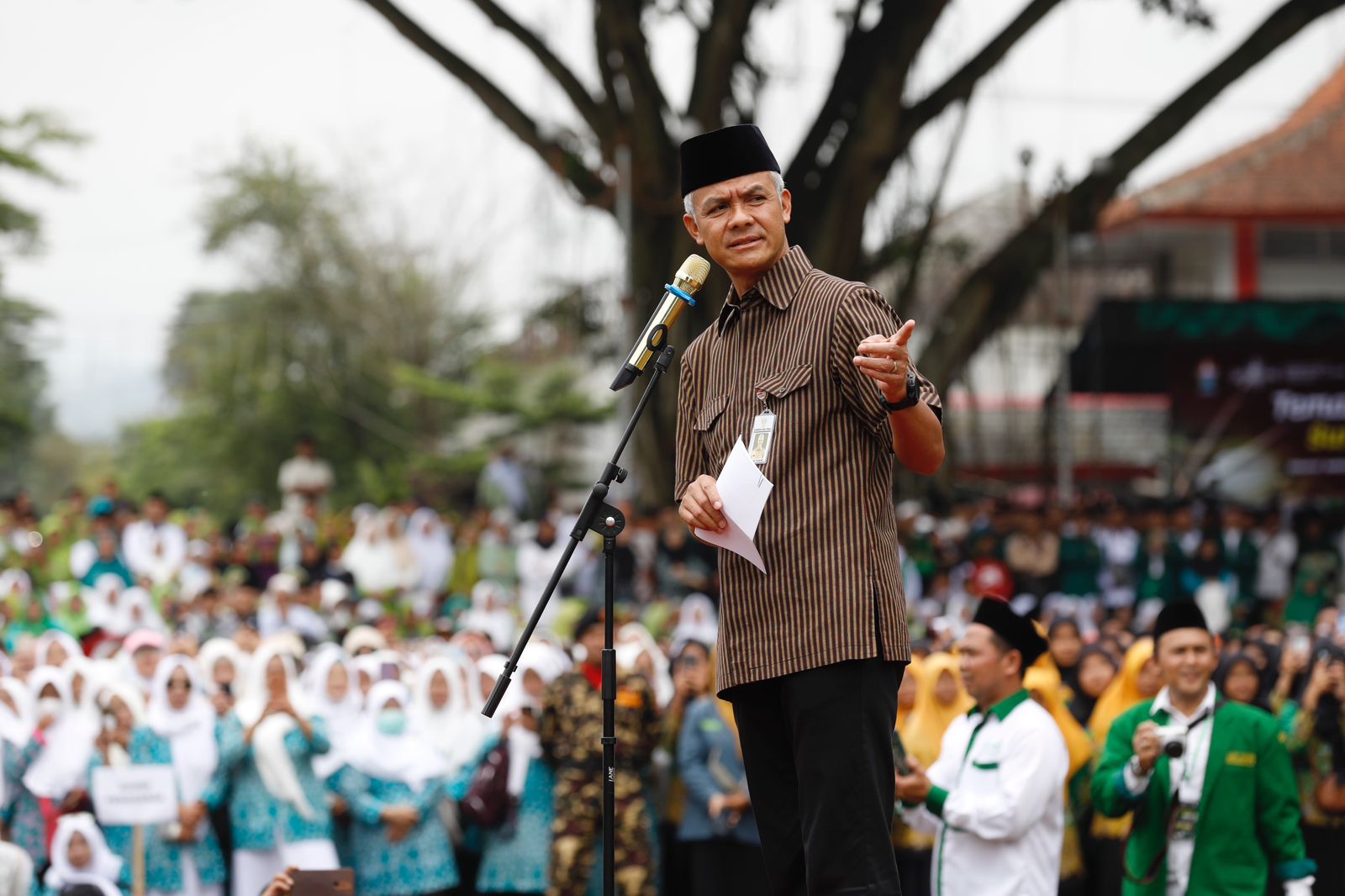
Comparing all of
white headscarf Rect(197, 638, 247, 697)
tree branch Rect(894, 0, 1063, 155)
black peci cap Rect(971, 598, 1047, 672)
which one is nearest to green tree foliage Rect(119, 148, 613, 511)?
tree branch Rect(894, 0, 1063, 155)

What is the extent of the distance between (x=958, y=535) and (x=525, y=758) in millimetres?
7420

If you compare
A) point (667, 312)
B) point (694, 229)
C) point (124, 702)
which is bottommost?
point (124, 702)

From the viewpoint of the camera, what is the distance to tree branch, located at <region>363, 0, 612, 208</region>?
1277 centimetres

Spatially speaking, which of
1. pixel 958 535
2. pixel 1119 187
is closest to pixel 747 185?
pixel 1119 187

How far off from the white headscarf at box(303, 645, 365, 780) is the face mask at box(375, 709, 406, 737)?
151mm

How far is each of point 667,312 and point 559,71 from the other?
9.95 metres

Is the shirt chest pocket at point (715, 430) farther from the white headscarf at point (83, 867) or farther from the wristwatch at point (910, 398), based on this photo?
the white headscarf at point (83, 867)

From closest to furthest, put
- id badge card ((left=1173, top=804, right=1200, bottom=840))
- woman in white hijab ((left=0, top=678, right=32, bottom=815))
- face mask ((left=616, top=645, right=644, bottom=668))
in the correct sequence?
id badge card ((left=1173, top=804, right=1200, bottom=840))
woman in white hijab ((left=0, top=678, right=32, bottom=815))
face mask ((left=616, top=645, right=644, bottom=668))

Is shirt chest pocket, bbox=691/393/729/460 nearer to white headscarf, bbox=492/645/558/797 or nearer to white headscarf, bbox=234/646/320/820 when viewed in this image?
white headscarf, bbox=492/645/558/797

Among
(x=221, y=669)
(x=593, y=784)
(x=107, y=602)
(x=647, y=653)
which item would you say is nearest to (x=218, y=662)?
(x=221, y=669)

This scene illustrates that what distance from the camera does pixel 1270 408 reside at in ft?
54.2

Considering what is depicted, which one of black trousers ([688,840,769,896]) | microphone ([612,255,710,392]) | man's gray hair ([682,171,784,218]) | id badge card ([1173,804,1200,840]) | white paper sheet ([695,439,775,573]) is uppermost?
man's gray hair ([682,171,784,218])

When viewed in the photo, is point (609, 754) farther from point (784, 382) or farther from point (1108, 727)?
point (1108, 727)

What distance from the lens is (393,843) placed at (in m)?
7.72
